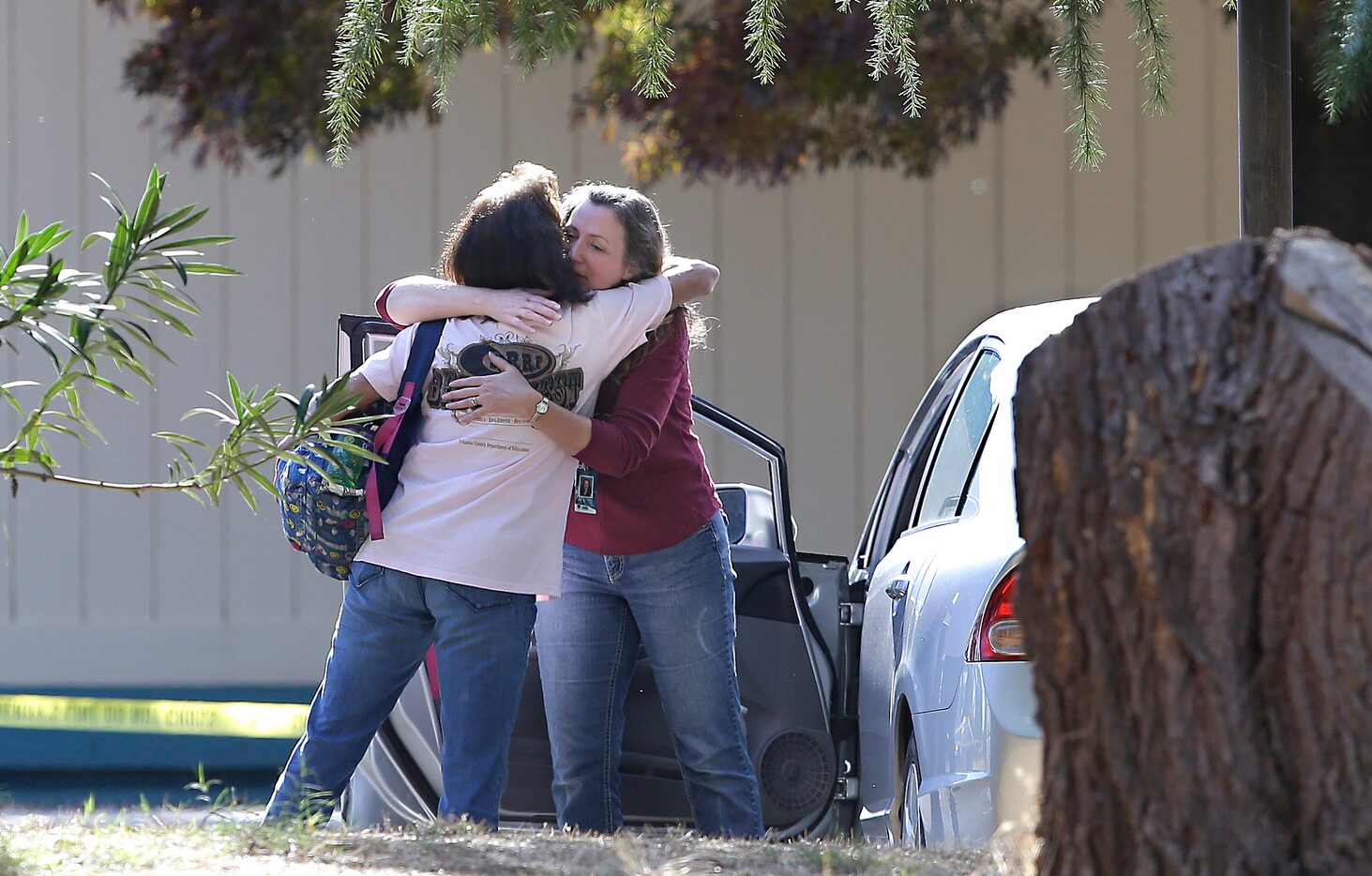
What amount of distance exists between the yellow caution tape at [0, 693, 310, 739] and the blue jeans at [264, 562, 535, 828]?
4.31 m

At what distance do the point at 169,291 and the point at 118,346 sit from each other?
13 centimetres

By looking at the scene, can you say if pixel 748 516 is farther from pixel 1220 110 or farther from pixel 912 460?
pixel 1220 110

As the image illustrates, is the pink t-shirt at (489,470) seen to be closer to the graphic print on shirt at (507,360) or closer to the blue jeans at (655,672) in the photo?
the graphic print on shirt at (507,360)

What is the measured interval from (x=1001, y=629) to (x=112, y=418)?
6.40 m

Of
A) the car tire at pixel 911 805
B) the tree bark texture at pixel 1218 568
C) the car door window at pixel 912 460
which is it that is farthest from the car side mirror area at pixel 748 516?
the tree bark texture at pixel 1218 568

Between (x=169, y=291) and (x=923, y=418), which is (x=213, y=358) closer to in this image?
(x=923, y=418)

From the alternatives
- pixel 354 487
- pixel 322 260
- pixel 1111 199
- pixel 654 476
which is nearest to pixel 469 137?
pixel 322 260

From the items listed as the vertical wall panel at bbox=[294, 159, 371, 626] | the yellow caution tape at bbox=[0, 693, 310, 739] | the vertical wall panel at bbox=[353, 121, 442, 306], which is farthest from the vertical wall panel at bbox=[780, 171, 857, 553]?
the yellow caution tape at bbox=[0, 693, 310, 739]

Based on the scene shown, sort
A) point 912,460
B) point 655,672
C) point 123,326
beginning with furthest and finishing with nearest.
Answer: point 912,460 → point 655,672 → point 123,326

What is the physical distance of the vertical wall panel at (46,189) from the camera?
25.9 feet

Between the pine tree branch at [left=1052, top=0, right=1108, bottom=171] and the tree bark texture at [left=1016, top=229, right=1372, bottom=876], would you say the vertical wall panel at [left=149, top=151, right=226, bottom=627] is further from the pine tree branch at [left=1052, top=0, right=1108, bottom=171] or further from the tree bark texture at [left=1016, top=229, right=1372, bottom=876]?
the tree bark texture at [left=1016, top=229, right=1372, bottom=876]

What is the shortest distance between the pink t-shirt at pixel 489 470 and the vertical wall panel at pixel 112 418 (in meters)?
5.39

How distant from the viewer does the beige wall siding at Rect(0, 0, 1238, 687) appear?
792 cm

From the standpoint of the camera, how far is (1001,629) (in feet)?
9.31
